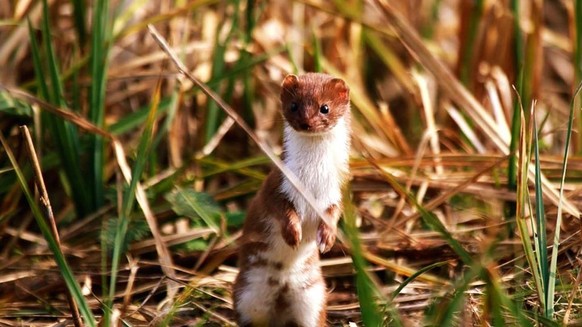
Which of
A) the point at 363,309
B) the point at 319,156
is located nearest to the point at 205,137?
the point at 319,156

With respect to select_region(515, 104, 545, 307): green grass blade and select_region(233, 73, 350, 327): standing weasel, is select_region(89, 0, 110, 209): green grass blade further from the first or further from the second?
select_region(515, 104, 545, 307): green grass blade

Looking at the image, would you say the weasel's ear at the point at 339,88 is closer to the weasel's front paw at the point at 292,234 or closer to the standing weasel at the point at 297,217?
the standing weasel at the point at 297,217

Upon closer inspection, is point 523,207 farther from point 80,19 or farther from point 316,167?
point 80,19

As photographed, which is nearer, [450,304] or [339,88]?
[450,304]

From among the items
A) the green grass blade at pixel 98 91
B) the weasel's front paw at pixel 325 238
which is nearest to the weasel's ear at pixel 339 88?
the weasel's front paw at pixel 325 238

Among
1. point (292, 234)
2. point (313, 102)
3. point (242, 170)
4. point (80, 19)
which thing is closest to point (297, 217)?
point (292, 234)

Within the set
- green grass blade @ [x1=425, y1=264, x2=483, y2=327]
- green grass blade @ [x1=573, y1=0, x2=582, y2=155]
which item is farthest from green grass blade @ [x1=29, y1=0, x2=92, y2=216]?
green grass blade @ [x1=573, y1=0, x2=582, y2=155]
